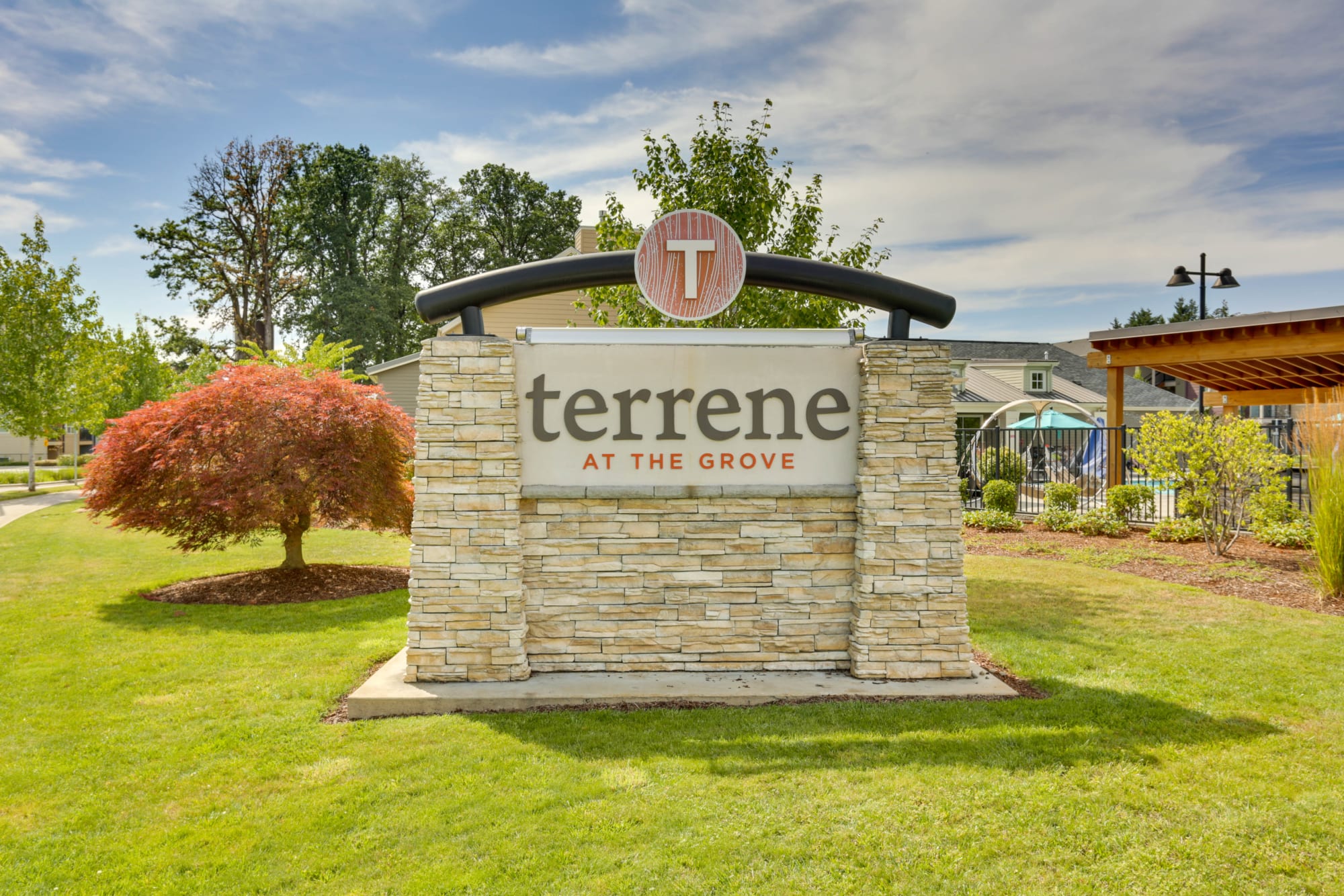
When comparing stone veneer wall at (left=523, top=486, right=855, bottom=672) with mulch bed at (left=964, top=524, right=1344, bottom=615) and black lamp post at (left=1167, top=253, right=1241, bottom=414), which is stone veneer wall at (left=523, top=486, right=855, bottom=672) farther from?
black lamp post at (left=1167, top=253, right=1241, bottom=414)

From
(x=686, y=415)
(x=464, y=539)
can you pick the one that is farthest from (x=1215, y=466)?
(x=464, y=539)

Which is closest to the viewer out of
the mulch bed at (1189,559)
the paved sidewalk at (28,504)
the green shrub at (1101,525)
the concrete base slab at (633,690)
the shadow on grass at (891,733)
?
the shadow on grass at (891,733)

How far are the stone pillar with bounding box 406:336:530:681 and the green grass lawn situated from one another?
55 cm

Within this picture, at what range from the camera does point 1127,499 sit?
12.6m

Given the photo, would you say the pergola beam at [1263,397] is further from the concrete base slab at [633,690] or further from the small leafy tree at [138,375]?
the small leafy tree at [138,375]

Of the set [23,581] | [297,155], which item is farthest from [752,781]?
[297,155]

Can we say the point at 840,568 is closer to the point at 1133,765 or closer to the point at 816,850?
the point at 1133,765

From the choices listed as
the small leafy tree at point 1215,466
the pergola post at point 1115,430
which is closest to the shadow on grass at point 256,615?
the small leafy tree at point 1215,466

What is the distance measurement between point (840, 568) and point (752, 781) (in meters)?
1.94

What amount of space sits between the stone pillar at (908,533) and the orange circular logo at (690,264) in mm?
1158

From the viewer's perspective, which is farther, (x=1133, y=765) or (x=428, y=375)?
(x=428, y=375)

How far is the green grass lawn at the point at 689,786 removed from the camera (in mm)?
3111

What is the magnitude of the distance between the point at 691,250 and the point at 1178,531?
9.44m

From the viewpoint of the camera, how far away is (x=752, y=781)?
12.7 ft
